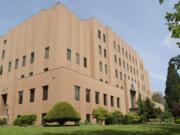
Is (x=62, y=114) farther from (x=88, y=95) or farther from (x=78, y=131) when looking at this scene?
(x=88, y=95)

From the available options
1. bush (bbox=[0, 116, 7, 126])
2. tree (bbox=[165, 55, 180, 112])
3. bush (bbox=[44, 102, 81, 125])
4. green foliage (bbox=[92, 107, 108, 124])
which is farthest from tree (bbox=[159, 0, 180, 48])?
tree (bbox=[165, 55, 180, 112])

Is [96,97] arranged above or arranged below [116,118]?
above

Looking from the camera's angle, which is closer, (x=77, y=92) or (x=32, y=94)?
(x=77, y=92)

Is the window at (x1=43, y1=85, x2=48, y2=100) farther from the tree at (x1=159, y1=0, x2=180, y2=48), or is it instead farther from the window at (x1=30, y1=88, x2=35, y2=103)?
the tree at (x1=159, y1=0, x2=180, y2=48)

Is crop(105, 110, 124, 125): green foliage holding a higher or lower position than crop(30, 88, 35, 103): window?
lower

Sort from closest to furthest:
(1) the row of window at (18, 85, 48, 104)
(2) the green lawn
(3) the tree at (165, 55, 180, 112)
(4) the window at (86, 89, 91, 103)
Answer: (2) the green lawn → (1) the row of window at (18, 85, 48, 104) → (4) the window at (86, 89, 91, 103) → (3) the tree at (165, 55, 180, 112)

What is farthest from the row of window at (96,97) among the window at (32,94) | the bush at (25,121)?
the bush at (25,121)

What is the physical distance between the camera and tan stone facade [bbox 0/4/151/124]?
96.3 ft

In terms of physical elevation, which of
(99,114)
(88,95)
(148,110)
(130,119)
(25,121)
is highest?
(88,95)

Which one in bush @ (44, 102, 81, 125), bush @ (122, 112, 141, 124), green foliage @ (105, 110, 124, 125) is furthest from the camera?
bush @ (122, 112, 141, 124)

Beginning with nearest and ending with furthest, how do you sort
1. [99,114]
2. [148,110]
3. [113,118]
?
[99,114], [113,118], [148,110]

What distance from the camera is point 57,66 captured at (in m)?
31.5

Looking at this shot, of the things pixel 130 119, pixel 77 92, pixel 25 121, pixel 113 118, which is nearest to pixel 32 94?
pixel 25 121

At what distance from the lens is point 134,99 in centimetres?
5297
